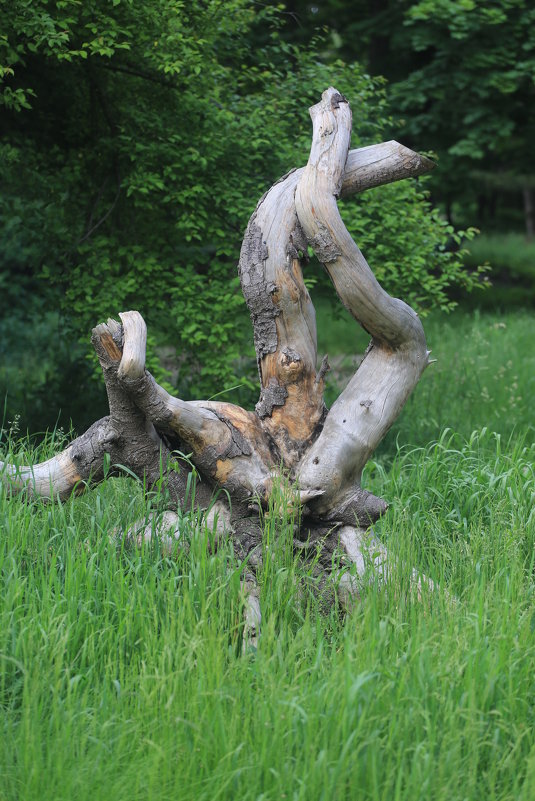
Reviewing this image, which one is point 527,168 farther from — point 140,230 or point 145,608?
point 145,608

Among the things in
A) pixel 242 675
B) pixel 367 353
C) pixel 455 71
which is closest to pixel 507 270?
pixel 455 71

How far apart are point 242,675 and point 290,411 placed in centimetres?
150

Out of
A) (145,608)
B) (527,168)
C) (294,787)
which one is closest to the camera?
(294,787)

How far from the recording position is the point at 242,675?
113 inches

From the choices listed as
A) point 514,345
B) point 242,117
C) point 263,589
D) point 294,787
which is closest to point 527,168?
point 514,345

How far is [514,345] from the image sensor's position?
987 centimetres

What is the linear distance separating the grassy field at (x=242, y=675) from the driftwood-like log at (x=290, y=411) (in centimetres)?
19

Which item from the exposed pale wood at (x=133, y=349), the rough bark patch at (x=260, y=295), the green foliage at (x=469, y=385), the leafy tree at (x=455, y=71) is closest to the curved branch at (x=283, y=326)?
the rough bark patch at (x=260, y=295)

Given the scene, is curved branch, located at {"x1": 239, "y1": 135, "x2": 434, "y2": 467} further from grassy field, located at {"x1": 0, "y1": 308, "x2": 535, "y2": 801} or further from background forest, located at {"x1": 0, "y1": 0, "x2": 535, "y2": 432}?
background forest, located at {"x1": 0, "y1": 0, "x2": 535, "y2": 432}

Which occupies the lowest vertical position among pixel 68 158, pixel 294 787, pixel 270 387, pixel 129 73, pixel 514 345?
pixel 514 345

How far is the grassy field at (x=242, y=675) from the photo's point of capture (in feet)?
8.13

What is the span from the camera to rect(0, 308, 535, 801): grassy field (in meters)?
2.48

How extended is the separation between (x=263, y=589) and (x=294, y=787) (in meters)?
1.02

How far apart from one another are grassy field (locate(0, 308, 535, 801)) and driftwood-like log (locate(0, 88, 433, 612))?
0.19 m
